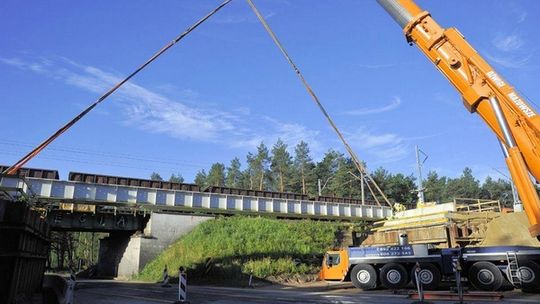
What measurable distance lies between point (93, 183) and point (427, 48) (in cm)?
3423

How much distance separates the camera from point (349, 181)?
8562 centimetres

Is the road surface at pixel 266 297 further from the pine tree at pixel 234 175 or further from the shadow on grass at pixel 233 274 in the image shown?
the pine tree at pixel 234 175

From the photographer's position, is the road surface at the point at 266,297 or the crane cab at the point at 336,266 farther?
the crane cab at the point at 336,266

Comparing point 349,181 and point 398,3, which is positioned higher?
point 349,181

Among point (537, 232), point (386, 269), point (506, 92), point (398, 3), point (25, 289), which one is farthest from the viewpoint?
point (386, 269)

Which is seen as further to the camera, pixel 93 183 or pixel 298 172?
pixel 298 172

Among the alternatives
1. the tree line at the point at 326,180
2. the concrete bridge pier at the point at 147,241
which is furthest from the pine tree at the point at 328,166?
the concrete bridge pier at the point at 147,241

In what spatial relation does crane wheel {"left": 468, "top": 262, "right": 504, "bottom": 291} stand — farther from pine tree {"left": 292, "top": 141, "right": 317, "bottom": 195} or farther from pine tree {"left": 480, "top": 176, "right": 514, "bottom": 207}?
pine tree {"left": 480, "top": 176, "right": 514, "bottom": 207}

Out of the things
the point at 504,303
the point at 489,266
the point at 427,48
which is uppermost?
the point at 427,48

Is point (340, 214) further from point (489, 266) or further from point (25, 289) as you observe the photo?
point (25, 289)

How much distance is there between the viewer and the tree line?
9319 centimetres

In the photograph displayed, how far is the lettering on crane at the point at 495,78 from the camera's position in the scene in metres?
13.7

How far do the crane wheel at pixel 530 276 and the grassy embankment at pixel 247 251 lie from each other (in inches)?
643

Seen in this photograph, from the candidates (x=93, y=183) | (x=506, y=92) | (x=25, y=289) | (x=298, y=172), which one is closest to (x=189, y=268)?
(x=93, y=183)
